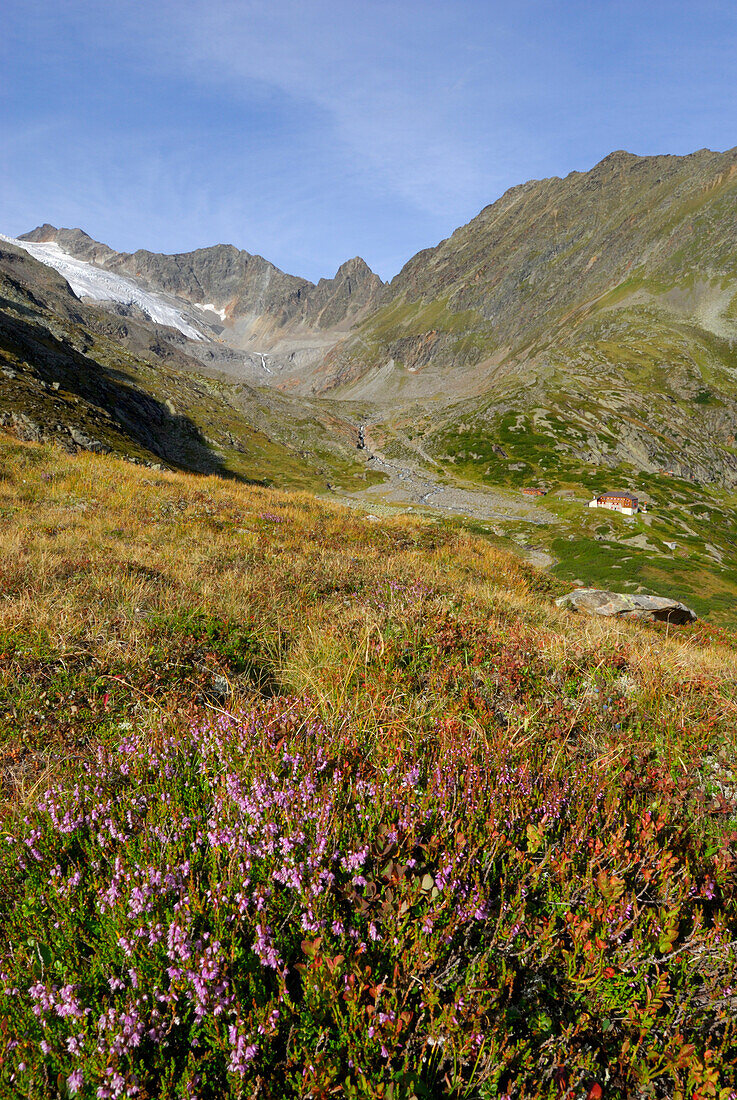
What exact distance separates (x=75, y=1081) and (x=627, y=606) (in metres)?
16.6

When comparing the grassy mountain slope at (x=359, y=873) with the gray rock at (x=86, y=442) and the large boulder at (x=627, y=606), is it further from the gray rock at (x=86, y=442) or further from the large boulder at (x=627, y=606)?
the gray rock at (x=86, y=442)

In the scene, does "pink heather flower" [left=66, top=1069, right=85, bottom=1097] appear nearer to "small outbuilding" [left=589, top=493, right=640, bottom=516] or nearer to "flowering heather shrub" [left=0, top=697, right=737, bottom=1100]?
"flowering heather shrub" [left=0, top=697, right=737, bottom=1100]

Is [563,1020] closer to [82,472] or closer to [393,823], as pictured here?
[393,823]

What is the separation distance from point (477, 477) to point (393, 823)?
11633cm

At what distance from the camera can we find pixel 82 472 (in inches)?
656

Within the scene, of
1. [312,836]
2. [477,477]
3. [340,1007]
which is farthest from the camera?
[477,477]

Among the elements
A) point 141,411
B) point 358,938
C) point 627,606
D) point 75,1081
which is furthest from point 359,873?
point 141,411

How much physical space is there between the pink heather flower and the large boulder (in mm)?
14072

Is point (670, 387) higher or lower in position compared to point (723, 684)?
higher

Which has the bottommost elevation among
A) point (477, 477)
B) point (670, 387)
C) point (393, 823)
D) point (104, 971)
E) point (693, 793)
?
point (104, 971)

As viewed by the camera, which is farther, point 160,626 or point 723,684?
point 160,626

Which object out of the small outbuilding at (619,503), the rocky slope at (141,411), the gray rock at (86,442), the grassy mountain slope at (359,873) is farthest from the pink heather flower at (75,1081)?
the small outbuilding at (619,503)

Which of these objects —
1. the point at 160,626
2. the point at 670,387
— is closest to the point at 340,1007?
the point at 160,626

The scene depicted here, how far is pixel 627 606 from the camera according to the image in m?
15.3
